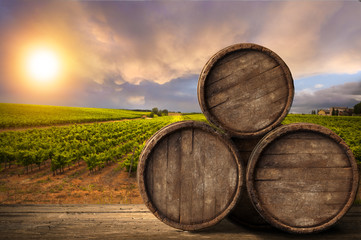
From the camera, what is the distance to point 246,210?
191cm

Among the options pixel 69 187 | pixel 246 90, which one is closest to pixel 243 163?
pixel 246 90

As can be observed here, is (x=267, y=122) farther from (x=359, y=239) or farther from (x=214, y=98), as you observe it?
(x=359, y=239)

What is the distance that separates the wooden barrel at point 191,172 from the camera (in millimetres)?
1585

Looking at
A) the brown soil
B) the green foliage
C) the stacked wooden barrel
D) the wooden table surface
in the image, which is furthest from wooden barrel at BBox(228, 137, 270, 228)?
the green foliage

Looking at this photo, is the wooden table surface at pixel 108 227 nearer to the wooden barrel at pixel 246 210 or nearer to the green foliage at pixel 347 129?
the wooden barrel at pixel 246 210

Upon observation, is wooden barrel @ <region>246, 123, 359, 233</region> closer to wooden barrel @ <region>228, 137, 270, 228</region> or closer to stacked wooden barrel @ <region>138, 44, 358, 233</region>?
stacked wooden barrel @ <region>138, 44, 358, 233</region>

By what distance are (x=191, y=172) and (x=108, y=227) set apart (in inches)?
40.4

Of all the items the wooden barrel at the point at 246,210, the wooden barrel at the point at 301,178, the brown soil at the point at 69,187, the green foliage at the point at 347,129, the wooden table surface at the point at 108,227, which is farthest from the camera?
the green foliage at the point at 347,129

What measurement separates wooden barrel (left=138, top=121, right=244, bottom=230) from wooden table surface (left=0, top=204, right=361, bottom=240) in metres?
0.24

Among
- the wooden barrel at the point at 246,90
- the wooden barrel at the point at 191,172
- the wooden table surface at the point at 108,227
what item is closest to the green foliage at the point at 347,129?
the wooden table surface at the point at 108,227

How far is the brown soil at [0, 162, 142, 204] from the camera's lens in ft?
19.9

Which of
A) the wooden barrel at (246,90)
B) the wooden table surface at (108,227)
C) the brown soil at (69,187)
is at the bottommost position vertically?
the brown soil at (69,187)

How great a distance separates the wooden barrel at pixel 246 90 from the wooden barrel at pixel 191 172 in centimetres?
23

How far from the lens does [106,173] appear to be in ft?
29.9
